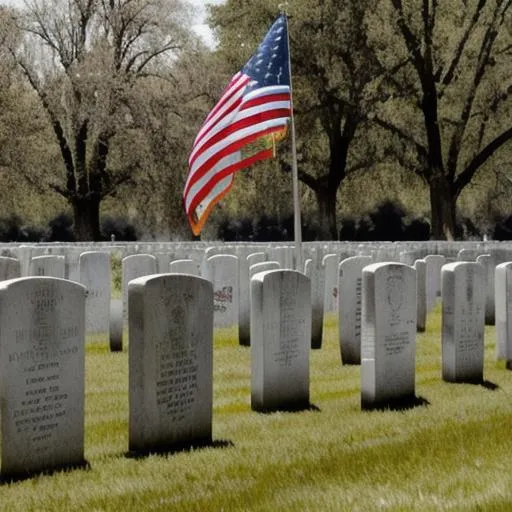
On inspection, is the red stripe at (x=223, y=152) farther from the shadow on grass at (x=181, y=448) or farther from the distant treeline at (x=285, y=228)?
the distant treeline at (x=285, y=228)

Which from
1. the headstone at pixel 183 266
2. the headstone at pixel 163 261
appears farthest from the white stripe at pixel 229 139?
the headstone at pixel 163 261

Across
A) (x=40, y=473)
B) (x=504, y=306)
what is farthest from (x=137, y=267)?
(x=40, y=473)

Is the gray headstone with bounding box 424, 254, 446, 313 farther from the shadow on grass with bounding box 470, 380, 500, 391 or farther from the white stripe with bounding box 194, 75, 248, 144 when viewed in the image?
the shadow on grass with bounding box 470, 380, 500, 391

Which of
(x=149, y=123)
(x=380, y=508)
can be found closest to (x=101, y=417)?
(x=380, y=508)

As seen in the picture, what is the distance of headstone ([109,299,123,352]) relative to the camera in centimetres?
Answer: 1244

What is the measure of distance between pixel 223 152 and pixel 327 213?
75.3ft

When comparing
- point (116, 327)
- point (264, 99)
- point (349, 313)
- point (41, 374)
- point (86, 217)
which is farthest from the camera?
point (86, 217)

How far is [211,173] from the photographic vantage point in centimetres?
1298

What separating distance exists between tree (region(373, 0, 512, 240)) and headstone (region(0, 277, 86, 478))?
26.3 m

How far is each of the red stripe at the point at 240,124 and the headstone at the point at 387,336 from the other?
15.0 feet

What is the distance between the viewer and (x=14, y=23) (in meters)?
33.5

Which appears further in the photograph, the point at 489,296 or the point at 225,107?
the point at 489,296

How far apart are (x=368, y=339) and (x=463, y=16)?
2633 cm

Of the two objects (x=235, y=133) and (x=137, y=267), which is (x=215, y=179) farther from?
(x=137, y=267)
